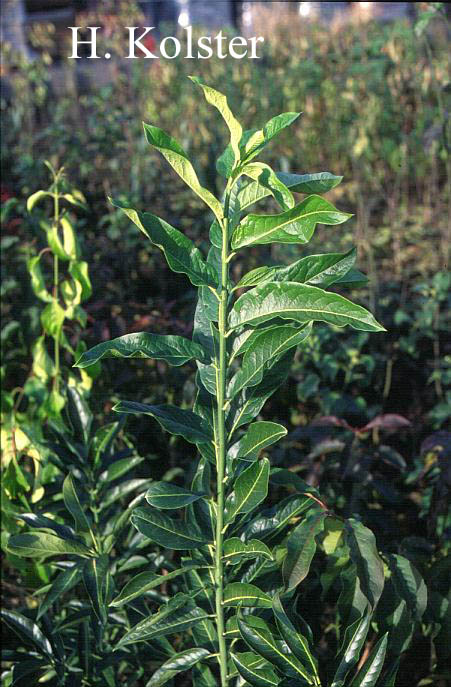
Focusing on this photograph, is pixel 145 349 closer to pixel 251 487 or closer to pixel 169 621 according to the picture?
pixel 251 487

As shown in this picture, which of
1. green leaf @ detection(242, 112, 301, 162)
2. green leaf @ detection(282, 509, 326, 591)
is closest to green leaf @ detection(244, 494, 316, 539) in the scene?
green leaf @ detection(282, 509, 326, 591)

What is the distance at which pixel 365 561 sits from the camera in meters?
1.12

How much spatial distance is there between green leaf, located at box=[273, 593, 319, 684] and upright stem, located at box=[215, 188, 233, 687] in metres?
0.11

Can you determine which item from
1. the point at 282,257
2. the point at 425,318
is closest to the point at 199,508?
the point at 425,318

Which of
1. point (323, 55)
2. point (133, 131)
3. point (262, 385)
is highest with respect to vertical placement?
point (323, 55)

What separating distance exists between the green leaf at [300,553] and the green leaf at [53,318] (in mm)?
679

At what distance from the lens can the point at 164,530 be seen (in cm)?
109

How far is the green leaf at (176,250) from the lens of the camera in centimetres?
99

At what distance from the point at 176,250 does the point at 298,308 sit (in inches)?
6.9

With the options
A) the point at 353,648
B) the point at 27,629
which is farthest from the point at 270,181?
the point at 27,629

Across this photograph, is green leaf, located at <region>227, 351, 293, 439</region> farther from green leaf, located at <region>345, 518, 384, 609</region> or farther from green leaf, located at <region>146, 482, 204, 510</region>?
green leaf, located at <region>345, 518, 384, 609</region>

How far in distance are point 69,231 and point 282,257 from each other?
63.2 inches

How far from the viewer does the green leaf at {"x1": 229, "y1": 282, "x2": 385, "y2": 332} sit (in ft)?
3.00

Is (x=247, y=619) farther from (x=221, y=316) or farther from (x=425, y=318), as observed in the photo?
(x=425, y=318)
